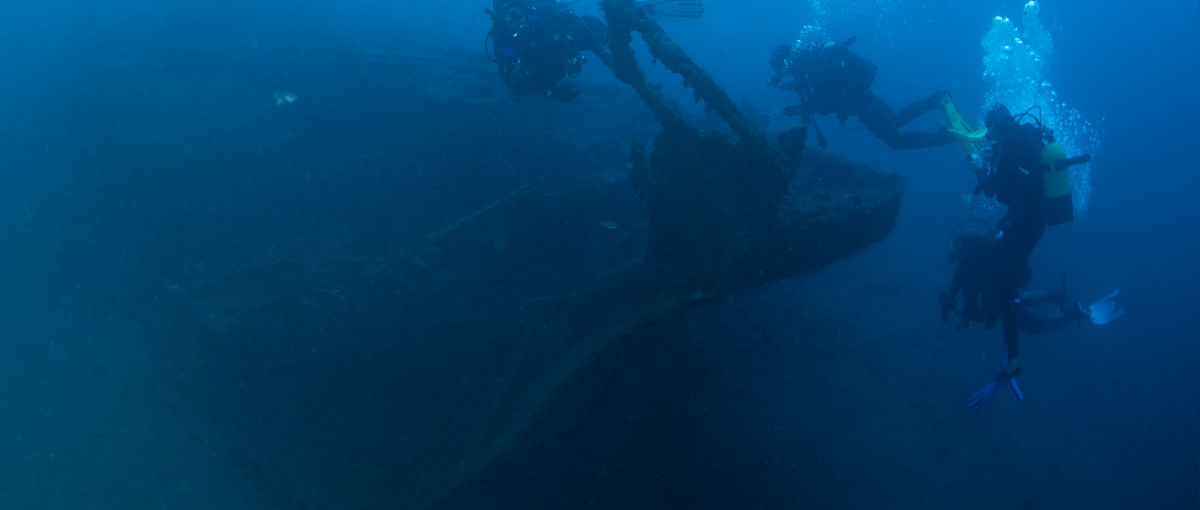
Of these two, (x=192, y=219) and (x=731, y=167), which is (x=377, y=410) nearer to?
(x=731, y=167)

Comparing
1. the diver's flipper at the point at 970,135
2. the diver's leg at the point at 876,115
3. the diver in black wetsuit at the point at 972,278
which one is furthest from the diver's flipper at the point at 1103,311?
the diver's leg at the point at 876,115

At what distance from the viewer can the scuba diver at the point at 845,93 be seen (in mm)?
8227

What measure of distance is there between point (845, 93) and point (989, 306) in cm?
354

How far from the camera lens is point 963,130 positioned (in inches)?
304

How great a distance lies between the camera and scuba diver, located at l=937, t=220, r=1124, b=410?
22.7 feet

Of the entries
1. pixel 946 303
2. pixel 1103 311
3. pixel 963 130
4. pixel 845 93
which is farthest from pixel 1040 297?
pixel 845 93

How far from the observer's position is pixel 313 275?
5.75 m

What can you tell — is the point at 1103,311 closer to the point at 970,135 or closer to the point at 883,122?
the point at 970,135

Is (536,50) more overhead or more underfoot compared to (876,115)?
more underfoot

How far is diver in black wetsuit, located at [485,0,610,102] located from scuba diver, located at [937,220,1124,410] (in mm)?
5755

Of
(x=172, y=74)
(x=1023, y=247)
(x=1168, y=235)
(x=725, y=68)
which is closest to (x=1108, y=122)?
(x=1168, y=235)

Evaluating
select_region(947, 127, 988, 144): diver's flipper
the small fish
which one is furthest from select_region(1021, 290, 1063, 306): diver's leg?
the small fish

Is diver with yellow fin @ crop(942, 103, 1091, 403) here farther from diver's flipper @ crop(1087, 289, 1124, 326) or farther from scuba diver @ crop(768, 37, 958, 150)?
diver's flipper @ crop(1087, 289, 1124, 326)

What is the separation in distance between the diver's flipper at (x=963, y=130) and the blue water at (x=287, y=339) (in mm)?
1096
